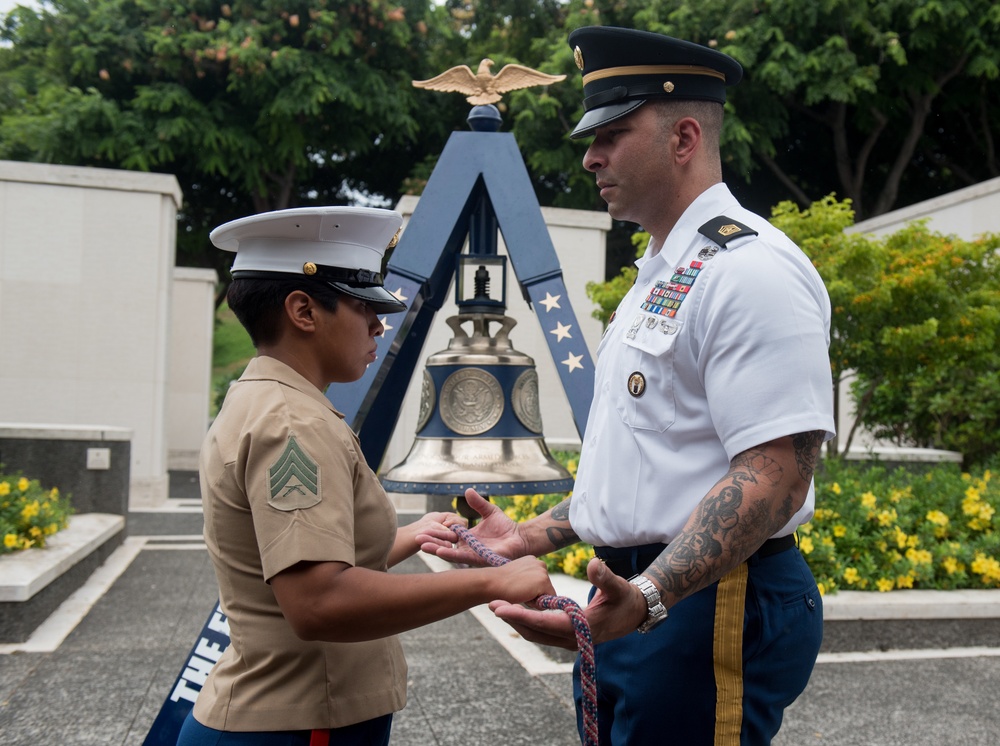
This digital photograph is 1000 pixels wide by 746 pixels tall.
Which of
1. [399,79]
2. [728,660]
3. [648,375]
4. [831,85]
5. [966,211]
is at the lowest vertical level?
[728,660]

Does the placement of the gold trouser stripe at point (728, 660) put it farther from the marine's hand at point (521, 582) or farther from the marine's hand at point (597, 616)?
the marine's hand at point (521, 582)

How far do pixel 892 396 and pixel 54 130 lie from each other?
43.8 feet

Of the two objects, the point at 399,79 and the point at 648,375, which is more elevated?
the point at 399,79

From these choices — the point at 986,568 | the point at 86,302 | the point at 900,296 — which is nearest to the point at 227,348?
the point at 86,302

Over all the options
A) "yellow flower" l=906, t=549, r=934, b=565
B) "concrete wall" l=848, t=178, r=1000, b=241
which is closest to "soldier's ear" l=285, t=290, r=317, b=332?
"yellow flower" l=906, t=549, r=934, b=565

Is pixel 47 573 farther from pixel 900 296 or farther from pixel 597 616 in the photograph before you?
pixel 900 296

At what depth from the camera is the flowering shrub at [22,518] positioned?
555 cm

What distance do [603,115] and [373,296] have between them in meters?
0.62

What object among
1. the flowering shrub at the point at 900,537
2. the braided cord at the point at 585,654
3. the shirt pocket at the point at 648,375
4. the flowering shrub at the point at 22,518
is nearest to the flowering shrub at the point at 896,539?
the flowering shrub at the point at 900,537

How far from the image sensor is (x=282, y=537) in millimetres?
1421

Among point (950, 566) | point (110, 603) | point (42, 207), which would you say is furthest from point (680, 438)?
point (42, 207)

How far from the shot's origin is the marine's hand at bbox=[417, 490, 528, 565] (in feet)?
6.68

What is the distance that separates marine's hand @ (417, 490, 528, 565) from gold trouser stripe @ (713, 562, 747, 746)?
0.52 m

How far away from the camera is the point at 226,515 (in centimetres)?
154
